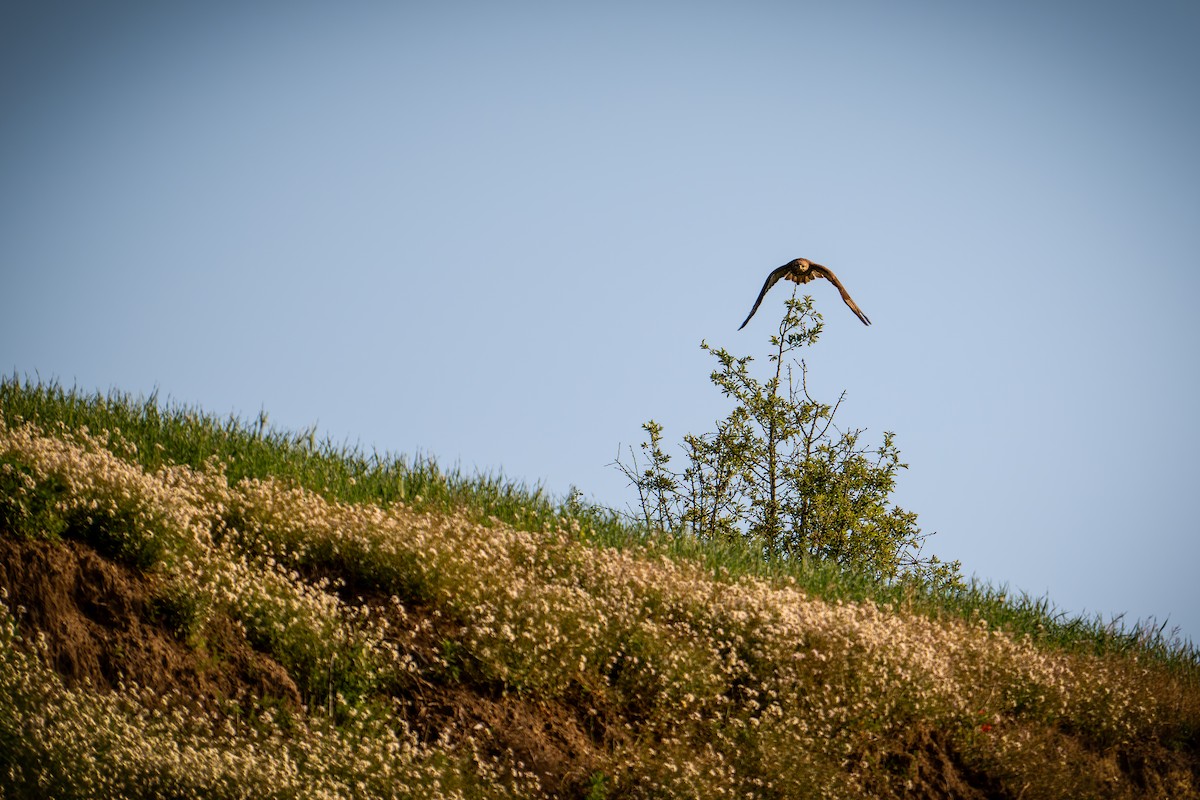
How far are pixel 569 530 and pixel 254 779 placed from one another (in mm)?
4088

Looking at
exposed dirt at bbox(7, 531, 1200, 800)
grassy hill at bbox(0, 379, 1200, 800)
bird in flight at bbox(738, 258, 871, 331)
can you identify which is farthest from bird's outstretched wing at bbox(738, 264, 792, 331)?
exposed dirt at bbox(7, 531, 1200, 800)

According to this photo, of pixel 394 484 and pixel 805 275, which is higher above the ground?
pixel 805 275

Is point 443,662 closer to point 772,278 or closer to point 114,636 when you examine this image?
point 114,636

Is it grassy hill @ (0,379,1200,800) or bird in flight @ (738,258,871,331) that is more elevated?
bird in flight @ (738,258,871,331)

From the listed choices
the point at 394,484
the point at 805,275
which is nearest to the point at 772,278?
the point at 805,275

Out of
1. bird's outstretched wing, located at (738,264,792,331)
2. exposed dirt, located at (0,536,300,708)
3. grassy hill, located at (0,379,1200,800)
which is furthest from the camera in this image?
bird's outstretched wing, located at (738,264,792,331)

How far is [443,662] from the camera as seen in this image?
7.02 meters

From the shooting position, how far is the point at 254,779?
5.63 metres

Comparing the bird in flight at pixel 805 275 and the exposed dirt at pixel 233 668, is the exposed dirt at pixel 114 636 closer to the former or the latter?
the exposed dirt at pixel 233 668

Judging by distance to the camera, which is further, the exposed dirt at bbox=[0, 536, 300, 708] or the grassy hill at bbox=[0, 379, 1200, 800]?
the exposed dirt at bbox=[0, 536, 300, 708]

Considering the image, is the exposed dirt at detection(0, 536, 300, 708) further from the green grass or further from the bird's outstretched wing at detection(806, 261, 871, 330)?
the bird's outstretched wing at detection(806, 261, 871, 330)

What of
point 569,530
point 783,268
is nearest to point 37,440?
point 569,530

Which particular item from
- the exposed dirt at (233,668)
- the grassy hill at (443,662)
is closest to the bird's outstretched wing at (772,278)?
the grassy hill at (443,662)

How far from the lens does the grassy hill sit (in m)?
6.16
